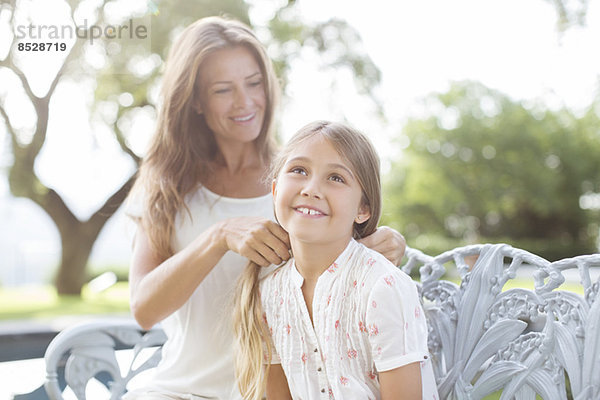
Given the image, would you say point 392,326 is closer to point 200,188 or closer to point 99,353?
point 200,188

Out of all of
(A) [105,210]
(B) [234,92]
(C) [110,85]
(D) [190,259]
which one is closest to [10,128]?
(C) [110,85]

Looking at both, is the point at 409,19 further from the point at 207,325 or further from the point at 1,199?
the point at 207,325

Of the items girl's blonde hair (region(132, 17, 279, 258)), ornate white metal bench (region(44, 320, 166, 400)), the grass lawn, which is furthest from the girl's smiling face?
the grass lawn

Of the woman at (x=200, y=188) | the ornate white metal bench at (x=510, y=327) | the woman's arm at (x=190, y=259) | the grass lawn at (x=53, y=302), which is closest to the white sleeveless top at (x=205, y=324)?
the woman at (x=200, y=188)

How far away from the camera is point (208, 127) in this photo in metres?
2.06

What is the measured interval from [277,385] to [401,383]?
0.42 m

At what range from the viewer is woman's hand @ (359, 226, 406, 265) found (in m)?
1.54

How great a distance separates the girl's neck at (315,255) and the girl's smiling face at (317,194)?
0.10 feet

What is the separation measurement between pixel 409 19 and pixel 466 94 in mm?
3980

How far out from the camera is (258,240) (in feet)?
4.92

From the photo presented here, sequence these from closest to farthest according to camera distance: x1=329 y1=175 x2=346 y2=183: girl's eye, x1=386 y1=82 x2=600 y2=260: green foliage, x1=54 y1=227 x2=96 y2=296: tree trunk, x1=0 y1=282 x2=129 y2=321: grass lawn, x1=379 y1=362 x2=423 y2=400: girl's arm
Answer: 1. x1=379 y1=362 x2=423 y2=400: girl's arm
2. x1=329 y1=175 x2=346 y2=183: girl's eye
3. x1=0 y1=282 x2=129 y2=321: grass lawn
4. x1=54 y1=227 x2=96 y2=296: tree trunk
5. x1=386 y1=82 x2=600 y2=260: green foliage

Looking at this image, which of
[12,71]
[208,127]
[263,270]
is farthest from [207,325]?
[12,71]

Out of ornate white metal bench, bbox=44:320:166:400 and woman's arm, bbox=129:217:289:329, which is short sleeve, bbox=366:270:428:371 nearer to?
woman's arm, bbox=129:217:289:329

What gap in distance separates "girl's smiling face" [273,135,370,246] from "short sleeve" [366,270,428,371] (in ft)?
0.56
